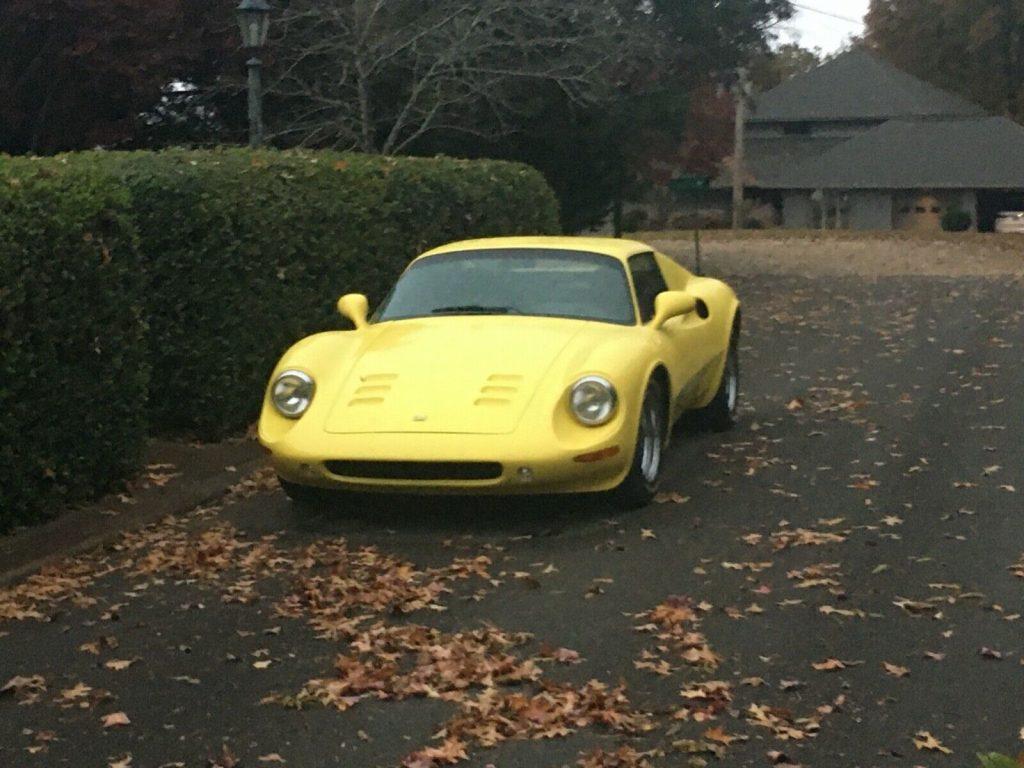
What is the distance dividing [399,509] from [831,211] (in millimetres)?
64510

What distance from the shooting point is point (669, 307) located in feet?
30.2

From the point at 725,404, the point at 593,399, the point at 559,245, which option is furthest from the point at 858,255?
the point at 593,399

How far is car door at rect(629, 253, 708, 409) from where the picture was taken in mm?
9211

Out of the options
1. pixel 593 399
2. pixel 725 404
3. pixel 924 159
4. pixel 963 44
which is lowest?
pixel 725 404

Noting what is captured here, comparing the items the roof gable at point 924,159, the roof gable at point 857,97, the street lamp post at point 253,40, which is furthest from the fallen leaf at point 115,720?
the roof gable at point 857,97

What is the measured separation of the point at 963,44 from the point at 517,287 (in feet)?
222

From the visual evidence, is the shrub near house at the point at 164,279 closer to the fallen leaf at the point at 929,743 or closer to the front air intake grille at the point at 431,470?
the front air intake grille at the point at 431,470

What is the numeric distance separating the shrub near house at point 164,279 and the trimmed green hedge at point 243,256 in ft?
Result: 0.04

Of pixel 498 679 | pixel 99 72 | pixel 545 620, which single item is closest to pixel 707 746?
pixel 498 679

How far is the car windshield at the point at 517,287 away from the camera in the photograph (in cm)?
925

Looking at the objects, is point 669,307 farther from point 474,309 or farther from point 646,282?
point 474,309

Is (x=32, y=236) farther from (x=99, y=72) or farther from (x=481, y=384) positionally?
(x=99, y=72)

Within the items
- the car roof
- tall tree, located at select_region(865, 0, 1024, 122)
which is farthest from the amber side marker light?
tall tree, located at select_region(865, 0, 1024, 122)

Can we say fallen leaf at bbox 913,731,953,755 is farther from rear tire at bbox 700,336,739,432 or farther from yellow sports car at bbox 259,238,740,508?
rear tire at bbox 700,336,739,432
